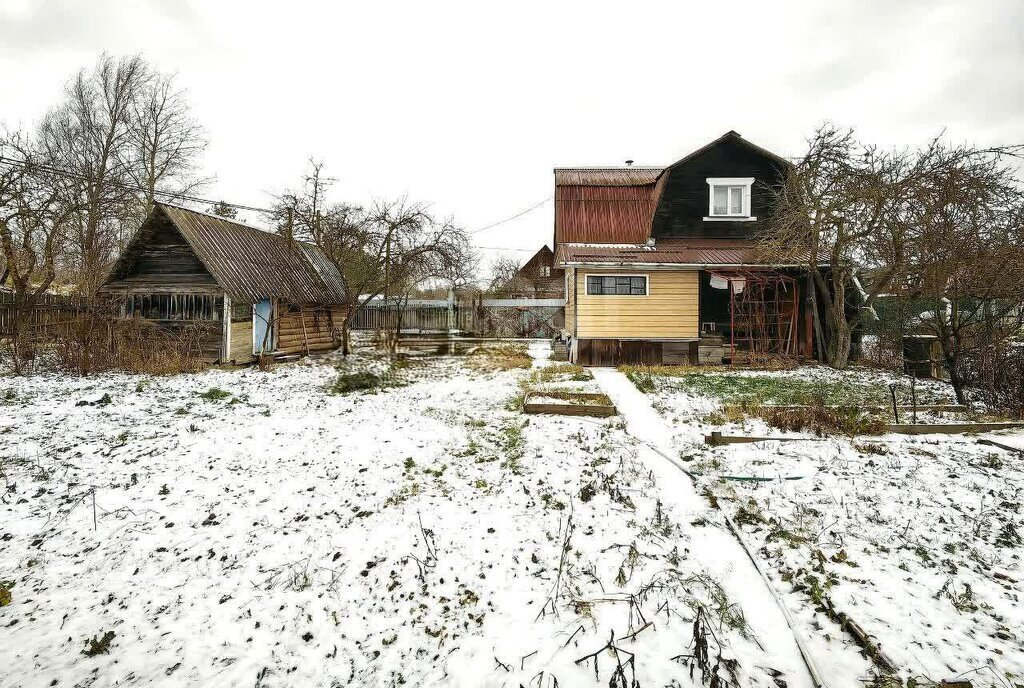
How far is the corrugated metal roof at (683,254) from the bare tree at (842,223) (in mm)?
323

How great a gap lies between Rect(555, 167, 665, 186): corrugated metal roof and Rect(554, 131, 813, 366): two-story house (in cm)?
31

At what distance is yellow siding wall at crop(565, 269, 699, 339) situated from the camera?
16.1 meters

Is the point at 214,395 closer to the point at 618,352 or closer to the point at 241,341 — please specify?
the point at 241,341

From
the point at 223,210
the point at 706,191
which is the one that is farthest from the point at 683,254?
the point at 223,210

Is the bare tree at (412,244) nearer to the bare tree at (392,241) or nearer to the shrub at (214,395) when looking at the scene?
the bare tree at (392,241)

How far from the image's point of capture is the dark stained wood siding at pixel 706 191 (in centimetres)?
1731

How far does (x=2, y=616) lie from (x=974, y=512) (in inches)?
314

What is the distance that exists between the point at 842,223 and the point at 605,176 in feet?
31.5

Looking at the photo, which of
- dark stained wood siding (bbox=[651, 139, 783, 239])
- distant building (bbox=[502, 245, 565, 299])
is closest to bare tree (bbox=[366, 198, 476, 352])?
dark stained wood siding (bbox=[651, 139, 783, 239])

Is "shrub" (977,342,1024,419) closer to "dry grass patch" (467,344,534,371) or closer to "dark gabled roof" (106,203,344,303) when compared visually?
"dry grass patch" (467,344,534,371)

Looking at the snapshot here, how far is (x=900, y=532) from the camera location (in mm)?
4176

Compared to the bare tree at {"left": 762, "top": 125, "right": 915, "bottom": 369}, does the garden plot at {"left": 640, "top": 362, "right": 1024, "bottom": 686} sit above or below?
below

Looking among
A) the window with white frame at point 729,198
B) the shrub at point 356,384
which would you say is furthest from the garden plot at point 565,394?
the window with white frame at point 729,198

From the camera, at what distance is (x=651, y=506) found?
4887 millimetres
